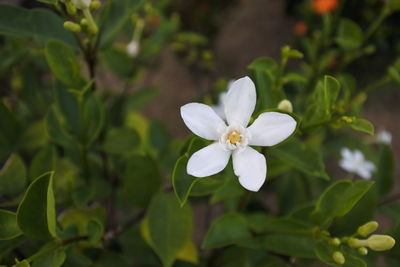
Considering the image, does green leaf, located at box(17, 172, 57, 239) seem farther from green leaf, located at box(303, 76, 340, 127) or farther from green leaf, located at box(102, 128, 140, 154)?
green leaf, located at box(303, 76, 340, 127)

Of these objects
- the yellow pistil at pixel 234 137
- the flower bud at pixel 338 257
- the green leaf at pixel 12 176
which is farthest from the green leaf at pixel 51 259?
the flower bud at pixel 338 257

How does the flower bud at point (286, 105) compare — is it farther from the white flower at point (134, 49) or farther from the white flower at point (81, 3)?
the white flower at point (134, 49)

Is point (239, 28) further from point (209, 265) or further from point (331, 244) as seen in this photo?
point (331, 244)

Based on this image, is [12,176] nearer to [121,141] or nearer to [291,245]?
[121,141]

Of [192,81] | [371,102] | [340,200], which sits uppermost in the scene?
[340,200]

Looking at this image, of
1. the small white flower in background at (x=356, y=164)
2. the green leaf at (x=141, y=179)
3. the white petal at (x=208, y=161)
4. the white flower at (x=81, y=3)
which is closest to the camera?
the white petal at (x=208, y=161)

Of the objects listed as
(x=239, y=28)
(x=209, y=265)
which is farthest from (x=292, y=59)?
(x=209, y=265)
